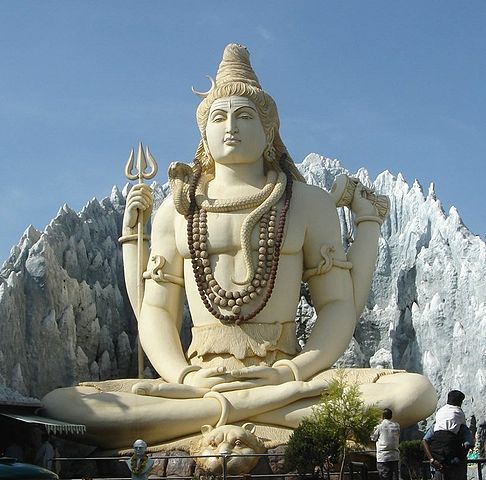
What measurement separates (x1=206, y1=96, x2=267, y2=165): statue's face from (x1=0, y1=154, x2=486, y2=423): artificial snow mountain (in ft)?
9.38

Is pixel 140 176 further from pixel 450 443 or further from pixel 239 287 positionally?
pixel 450 443

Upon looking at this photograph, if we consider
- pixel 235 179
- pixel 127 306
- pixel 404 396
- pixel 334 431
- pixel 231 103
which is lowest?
pixel 334 431

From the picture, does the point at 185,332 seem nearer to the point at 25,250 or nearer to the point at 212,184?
the point at 25,250

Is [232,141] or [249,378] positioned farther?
[232,141]

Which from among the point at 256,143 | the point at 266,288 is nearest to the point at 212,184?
the point at 256,143

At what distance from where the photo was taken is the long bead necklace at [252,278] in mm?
12516

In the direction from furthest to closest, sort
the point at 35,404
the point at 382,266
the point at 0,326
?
the point at 382,266 → the point at 0,326 → the point at 35,404

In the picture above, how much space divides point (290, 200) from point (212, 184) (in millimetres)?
1135

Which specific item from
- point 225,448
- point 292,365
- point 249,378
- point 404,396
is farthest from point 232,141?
point 225,448

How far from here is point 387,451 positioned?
8867 millimetres

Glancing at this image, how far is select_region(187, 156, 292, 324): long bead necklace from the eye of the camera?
1252cm

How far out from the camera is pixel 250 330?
41.3 ft

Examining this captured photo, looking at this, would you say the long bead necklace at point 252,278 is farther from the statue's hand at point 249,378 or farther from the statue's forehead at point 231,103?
the statue's forehead at point 231,103

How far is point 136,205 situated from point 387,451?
590 cm
